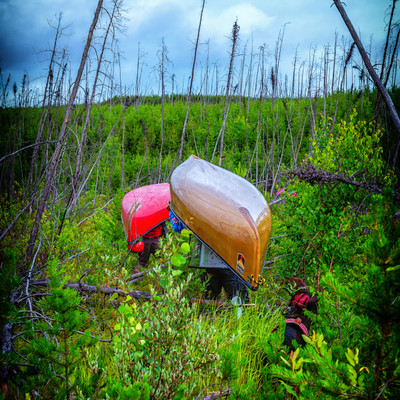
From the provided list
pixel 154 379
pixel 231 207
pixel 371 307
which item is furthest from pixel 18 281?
pixel 231 207

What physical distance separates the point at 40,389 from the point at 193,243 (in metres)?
2.48

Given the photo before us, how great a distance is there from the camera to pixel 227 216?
3232mm

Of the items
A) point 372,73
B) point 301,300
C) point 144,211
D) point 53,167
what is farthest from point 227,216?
point 53,167

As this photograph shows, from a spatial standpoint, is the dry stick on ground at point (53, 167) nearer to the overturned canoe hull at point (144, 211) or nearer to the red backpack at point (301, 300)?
the overturned canoe hull at point (144, 211)

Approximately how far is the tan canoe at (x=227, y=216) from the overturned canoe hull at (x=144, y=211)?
0.59m

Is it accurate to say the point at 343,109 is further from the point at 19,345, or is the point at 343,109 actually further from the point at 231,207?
the point at 19,345

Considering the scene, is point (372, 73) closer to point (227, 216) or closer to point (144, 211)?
point (227, 216)

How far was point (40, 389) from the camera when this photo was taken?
1.29 metres

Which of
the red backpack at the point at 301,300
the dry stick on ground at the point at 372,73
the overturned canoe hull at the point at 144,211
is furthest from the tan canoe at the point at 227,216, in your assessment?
the dry stick on ground at the point at 372,73

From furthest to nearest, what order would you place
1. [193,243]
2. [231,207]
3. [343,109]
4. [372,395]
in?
[343,109] < [193,243] < [231,207] < [372,395]

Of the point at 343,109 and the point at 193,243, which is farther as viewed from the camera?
the point at 343,109

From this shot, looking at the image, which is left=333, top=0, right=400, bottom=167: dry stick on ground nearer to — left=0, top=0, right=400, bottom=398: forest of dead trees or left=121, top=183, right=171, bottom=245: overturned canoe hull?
left=0, top=0, right=400, bottom=398: forest of dead trees

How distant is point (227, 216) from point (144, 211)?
5.21ft

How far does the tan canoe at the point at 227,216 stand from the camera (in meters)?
3.08
